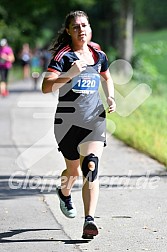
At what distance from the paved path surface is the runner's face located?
5.46ft

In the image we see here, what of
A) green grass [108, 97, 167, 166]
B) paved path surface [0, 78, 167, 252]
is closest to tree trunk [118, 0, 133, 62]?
green grass [108, 97, 167, 166]

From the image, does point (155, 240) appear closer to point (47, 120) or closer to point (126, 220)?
point (126, 220)

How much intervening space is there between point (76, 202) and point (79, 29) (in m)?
2.40

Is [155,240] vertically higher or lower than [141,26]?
higher

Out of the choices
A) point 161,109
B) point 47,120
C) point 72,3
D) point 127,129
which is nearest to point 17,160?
point 127,129

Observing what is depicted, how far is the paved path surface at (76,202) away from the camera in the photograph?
23.5ft

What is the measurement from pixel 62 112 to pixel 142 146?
6.17 meters

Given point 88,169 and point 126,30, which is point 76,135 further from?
A: point 126,30

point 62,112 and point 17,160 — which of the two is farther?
point 17,160

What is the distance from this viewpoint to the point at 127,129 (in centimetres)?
1562

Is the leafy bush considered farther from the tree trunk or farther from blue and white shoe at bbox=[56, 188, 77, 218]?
blue and white shoe at bbox=[56, 188, 77, 218]

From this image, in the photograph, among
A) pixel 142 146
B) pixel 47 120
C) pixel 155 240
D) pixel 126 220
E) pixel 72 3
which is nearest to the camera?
pixel 155 240

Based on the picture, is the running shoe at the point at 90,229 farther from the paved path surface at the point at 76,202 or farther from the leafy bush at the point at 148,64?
the leafy bush at the point at 148,64

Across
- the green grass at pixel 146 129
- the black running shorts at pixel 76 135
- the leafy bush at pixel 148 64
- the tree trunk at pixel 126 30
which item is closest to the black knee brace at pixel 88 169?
the black running shorts at pixel 76 135
